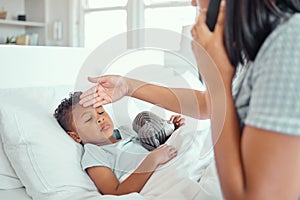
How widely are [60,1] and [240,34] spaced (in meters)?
3.13

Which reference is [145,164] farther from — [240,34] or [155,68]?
[240,34]

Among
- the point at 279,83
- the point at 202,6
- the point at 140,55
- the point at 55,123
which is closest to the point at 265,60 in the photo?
the point at 279,83

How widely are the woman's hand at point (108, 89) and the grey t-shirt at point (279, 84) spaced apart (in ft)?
1.76

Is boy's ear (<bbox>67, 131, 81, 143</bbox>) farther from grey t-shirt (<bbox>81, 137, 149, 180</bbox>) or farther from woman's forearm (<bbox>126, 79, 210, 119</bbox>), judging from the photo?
woman's forearm (<bbox>126, 79, 210, 119</bbox>)

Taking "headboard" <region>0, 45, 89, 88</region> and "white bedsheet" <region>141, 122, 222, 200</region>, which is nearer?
"white bedsheet" <region>141, 122, 222, 200</region>

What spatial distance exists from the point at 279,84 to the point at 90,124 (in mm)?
854

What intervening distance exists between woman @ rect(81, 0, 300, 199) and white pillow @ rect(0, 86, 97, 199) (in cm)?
60

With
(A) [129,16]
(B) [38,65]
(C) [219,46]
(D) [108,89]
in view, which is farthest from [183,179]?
(A) [129,16]

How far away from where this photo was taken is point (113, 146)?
4.17 feet

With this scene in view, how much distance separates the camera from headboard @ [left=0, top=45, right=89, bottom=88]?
1374 mm

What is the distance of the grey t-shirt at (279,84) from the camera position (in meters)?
0.49

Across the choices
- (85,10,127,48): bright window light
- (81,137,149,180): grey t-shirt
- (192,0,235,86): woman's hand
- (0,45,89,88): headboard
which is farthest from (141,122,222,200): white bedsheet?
(85,10,127,48): bright window light

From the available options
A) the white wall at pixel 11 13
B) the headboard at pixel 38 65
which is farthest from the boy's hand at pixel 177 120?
the white wall at pixel 11 13

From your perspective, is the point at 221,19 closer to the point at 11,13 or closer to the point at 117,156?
the point at 117,156
